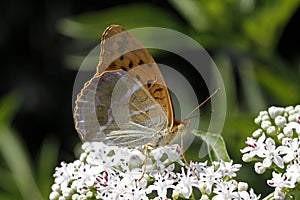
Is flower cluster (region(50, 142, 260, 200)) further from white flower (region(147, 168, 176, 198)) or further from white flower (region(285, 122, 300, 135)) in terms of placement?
white flower (region(285, 122, 300, 135))

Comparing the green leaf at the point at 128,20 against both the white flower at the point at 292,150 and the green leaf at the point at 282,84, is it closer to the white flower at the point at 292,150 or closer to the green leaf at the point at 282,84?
the green leaf at the point at 282,84

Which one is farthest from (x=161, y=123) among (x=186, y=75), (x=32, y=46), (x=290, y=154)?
(x=32, y=46)

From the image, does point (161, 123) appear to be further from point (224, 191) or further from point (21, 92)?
point (21, 92)

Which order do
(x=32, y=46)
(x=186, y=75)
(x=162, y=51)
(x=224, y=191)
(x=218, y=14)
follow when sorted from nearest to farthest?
1. (x=224, y=191)
2. (x=218, y=14)
3. (x=162, y=51)
4. (x=186, y=75)
5. (x=32, y=46)

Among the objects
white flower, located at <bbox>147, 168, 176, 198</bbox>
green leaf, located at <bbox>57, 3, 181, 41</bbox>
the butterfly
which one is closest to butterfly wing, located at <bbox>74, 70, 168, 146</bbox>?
the butterfly

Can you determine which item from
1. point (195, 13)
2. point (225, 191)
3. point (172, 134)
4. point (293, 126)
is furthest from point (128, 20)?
point (225, 191)

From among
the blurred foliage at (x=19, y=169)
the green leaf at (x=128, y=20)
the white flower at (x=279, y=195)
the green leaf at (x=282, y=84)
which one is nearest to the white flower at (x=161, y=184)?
the white flower at (x=279, y=195)
